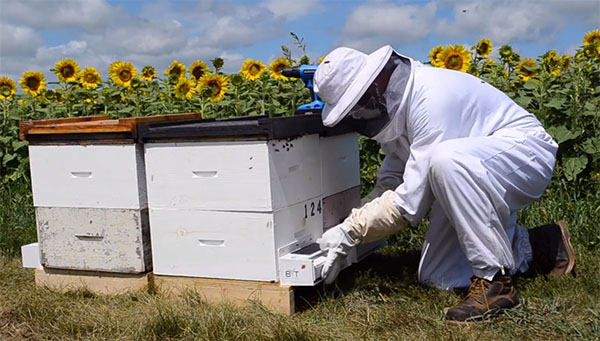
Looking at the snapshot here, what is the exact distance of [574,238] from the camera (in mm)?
3797

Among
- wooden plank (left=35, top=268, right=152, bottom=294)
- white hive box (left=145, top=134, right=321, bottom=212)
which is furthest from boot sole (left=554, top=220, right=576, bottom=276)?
wooden plank (left=35, top=268, right=152, bottom=294)

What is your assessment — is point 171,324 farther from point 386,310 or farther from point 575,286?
point 575,286

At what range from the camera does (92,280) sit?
10.9 feet

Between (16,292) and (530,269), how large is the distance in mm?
2445

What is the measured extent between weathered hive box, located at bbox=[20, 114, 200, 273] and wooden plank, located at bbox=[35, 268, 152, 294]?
0.04 metres

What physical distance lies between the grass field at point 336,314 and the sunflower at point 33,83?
238cm

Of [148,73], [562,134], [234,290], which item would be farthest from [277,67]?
[234,290]

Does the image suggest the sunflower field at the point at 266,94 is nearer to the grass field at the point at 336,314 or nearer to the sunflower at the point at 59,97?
the sunflower at the point at 59,97

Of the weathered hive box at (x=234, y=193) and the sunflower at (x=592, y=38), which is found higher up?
the sunflower at (x=592, y=38)

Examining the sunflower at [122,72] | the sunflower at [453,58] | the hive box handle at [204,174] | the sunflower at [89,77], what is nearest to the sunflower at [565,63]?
the sunflower at [453,58]

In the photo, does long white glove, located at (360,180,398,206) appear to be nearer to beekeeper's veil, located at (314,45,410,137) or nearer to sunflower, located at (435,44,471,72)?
beekeeper's veil, located at (314,45,410,137)

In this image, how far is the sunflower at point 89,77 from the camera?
548 cm

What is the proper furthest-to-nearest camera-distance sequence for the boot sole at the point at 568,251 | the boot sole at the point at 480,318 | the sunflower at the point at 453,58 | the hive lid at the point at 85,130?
the sunflower at the point at 453,58 < the boot sole at the point at 568,251 < the hive lid at the point at 85,130 < the boot sole at the point at 480,318

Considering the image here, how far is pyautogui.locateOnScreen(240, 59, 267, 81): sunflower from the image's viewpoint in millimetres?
5062
